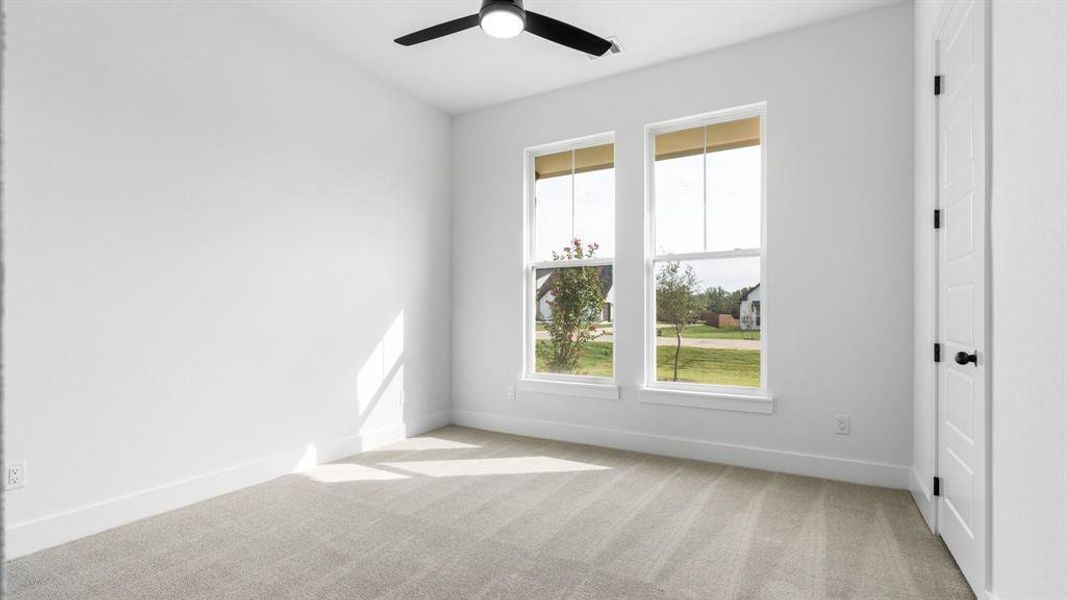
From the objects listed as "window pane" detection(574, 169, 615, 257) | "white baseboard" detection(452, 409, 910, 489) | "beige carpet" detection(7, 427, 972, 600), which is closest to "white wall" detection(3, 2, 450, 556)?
"beige carpet" detection(7, 427, 972, 600)

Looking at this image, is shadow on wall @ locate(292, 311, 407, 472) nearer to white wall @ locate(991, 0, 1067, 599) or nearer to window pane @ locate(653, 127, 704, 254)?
window pane @ locate(653, 127, 704, 254)

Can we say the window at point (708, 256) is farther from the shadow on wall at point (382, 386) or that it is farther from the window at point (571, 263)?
the shadow on wall at point (382, 386)

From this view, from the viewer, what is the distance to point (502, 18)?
8.91ft

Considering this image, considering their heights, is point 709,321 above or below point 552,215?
below

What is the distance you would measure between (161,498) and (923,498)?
3.97 meters

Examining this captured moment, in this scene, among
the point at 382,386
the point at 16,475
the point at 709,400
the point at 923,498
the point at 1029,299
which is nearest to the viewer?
the point at 1029,299

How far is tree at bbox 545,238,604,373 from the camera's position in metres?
4.66

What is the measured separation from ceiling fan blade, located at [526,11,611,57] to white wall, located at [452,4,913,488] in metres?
1.31

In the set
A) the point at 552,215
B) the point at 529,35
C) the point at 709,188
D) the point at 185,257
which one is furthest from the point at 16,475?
the point at 709,188

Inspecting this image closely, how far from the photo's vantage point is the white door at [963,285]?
6.87ft

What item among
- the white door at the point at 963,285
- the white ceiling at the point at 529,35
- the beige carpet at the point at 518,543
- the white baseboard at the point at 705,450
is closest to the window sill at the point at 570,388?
the white baseboard at the point at 705,450

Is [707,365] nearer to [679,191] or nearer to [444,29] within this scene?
[679,191]

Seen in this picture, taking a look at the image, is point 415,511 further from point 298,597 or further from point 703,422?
point 703,422

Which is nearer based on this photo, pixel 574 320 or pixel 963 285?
pixel 963 285
